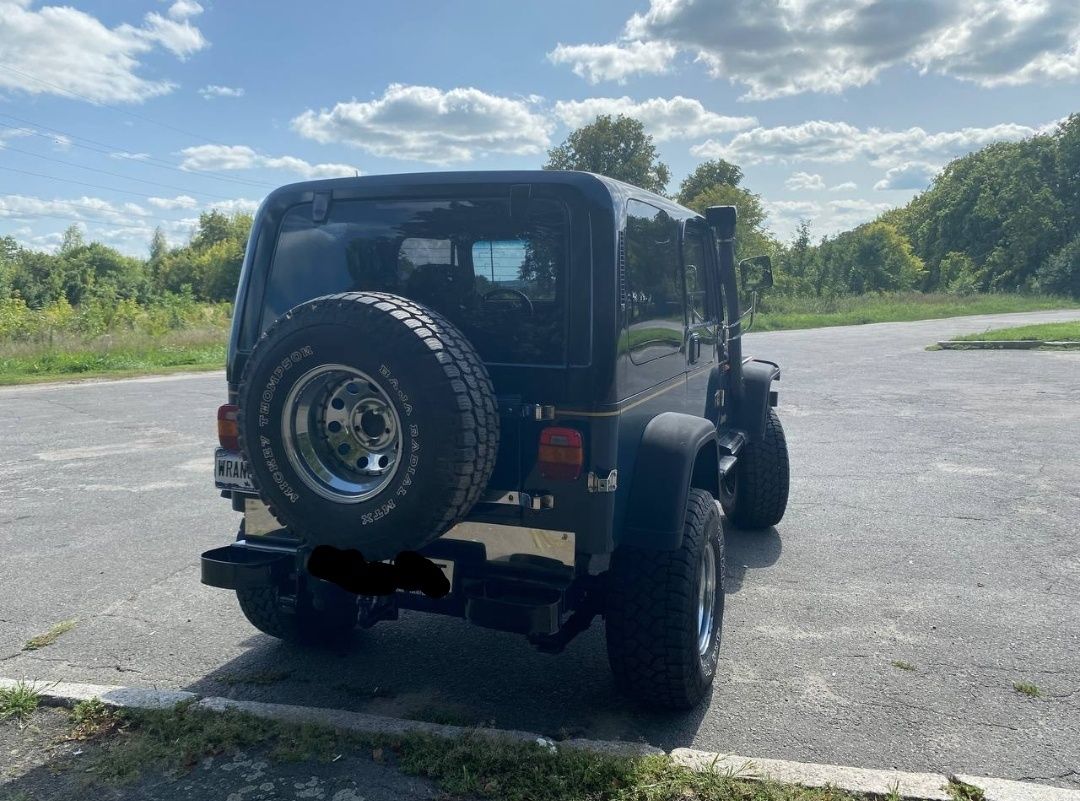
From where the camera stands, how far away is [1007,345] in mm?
19719

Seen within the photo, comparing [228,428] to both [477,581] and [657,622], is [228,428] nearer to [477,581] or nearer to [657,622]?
[477,581]

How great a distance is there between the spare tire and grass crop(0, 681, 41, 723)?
1.41m

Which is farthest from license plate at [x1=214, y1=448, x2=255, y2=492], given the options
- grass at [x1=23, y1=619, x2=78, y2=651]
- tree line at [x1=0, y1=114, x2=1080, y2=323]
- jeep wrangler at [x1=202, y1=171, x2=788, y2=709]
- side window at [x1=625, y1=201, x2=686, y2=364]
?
tree line at [x1=0, y1=114, x2=1080, y2=323]

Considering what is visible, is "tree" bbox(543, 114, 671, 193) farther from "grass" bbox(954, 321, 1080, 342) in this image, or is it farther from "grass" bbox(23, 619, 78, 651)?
"grass" bbox(23, 619, 78, 651)

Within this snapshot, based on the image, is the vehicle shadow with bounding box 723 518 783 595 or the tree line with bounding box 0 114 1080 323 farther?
the tree line with bounding box 0 114 1080 323

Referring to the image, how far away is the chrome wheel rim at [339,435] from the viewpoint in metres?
2.78

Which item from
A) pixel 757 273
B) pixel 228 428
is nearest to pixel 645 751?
pixel 228 428

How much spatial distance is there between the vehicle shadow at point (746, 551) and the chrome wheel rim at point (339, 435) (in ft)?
8.48

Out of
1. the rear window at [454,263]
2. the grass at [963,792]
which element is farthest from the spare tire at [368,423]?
the grass at [963,792]

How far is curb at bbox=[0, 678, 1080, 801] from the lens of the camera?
8.77 ft

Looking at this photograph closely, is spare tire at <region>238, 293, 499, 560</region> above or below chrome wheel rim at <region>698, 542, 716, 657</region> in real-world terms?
above

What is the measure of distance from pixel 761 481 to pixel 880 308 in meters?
37.8

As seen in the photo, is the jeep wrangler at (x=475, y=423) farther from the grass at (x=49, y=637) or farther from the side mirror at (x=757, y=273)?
the side mirror at (x=757, y=273)

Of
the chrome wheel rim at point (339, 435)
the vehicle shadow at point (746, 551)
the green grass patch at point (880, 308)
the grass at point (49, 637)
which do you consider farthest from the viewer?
the green grass patch at point (880, 308)
